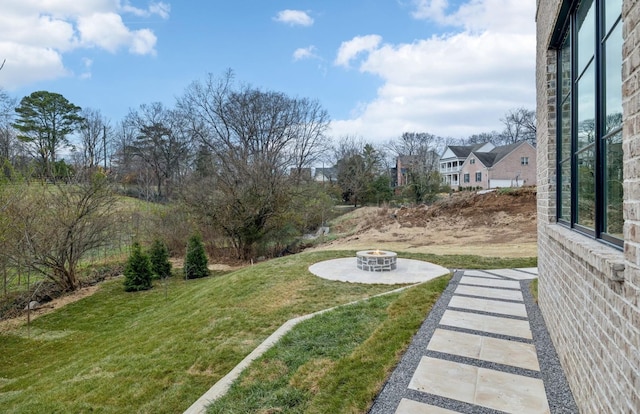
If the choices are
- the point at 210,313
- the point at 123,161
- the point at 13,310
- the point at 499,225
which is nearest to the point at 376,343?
the point at 210,313

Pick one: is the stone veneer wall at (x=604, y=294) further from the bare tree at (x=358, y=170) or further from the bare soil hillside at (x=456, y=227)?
the bare tree at (x=358, y=170)

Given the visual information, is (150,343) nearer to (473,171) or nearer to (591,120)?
(591,120)

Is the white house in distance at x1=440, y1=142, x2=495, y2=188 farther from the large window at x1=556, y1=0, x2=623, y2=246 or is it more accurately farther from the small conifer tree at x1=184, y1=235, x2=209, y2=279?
the large window at x1=556, y1=0, x2=623, y2=246

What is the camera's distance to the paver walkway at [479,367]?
7.69 ft

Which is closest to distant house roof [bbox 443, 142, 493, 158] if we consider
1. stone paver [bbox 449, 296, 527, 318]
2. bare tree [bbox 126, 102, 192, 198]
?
bare tree [bbox 126, 102, 192, 198]

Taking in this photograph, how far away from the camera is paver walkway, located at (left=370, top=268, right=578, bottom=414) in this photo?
2344 millimetres

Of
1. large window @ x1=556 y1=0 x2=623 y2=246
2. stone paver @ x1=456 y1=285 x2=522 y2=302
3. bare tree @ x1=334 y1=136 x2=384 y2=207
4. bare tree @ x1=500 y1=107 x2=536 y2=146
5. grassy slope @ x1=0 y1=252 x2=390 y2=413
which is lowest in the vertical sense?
grassy slope @ x1=0 y1=252 x2=390 y2=413

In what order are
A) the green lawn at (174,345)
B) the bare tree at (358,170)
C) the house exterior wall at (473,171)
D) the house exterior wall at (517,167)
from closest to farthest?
the green lawn at (174,345) → the bare tree at (358,170) → the house exterior wall at (517,167) → the house exterior wall at (473,171)

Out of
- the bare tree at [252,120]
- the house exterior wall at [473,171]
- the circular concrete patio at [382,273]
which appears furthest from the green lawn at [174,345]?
the house exterior wall at [473,171]

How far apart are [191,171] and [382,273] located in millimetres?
15380

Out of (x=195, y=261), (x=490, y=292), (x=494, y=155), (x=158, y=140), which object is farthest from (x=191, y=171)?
(x=494, y=155)

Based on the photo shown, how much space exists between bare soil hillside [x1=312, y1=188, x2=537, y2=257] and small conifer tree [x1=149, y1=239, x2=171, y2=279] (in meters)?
5.47

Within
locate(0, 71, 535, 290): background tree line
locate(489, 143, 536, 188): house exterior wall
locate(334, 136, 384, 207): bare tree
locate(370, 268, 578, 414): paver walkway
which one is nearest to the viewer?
locate(370, 268, 578, 414): paver walkway

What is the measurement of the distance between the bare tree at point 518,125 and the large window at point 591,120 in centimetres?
4221
